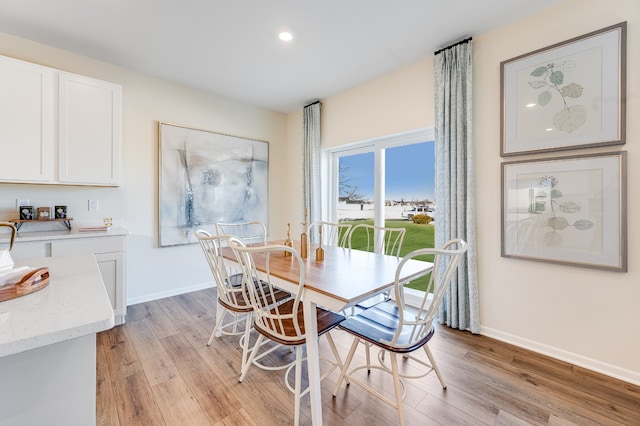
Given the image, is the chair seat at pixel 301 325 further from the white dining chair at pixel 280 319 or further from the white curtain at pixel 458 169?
the white curtain at pixel 458 169

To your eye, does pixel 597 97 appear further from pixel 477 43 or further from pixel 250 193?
A: pixel 250 193

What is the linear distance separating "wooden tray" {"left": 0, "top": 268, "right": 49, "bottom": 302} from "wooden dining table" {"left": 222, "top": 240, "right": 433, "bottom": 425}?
37.2 inches

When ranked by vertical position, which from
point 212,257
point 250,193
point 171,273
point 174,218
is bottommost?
point 171,273

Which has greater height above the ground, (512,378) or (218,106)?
(218,106)

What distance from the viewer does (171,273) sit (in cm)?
345

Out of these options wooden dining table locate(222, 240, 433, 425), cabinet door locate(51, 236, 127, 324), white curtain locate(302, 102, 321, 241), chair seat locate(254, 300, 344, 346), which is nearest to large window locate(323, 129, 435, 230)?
white curtain locate(302, 102, 321, 241)

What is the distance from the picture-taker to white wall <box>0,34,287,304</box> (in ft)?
8.64

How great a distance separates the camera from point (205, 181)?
3650 mm

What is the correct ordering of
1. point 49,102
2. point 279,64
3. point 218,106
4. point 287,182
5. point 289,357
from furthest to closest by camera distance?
point 287,182 < point 218,106 < point 279,64 < point 49,102 < point 289,357

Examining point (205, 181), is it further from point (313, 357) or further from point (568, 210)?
point (568, 210)

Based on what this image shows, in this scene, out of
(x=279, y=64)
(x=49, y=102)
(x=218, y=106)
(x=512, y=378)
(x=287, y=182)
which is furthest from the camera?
(x=287, y=182)

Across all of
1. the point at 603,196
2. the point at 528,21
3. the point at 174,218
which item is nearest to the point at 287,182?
the point at 174,218

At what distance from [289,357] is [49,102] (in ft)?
10.1

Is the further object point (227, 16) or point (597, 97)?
point (227, 16)
